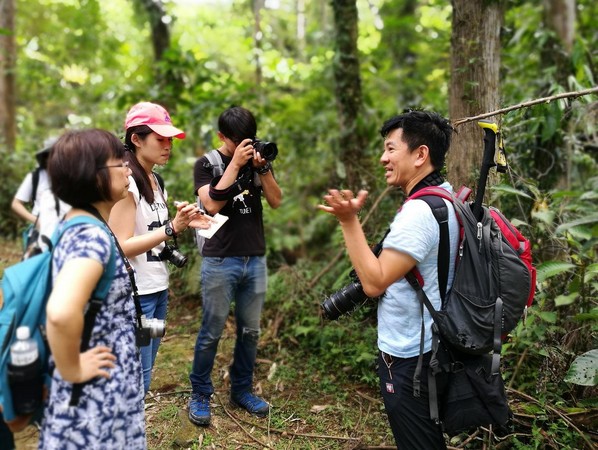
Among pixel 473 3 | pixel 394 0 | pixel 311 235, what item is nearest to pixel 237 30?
pixel 394 0

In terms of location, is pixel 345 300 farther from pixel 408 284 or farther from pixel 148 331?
pixel 148 331

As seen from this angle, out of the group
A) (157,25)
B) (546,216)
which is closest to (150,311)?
(546,216)

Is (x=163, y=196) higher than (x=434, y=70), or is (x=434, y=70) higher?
(x=434, y=70)

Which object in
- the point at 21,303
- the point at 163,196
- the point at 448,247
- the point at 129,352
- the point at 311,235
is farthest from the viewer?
the point at 311,235

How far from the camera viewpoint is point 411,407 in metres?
2.09

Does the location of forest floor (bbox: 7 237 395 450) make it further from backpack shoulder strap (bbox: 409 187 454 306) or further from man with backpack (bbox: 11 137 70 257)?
backpack shoulder strap (bbox: 409 187 454 306)

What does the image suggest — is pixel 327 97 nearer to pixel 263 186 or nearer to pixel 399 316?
pixel 263 186

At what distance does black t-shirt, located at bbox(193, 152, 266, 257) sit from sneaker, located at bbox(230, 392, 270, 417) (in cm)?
113

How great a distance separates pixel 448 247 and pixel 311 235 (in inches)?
223

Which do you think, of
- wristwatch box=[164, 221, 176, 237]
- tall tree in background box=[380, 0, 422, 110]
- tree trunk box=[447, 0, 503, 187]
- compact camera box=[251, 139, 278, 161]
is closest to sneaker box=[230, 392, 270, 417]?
wristwatch box=[164, 221, 176, 237]

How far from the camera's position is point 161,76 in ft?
23.1

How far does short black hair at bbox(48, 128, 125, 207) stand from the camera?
5.58 feet

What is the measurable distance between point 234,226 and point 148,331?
119 centimetres

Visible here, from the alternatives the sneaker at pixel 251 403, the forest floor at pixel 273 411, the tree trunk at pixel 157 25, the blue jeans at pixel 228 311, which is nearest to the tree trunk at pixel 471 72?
the blue jeans at pixel 228 311
